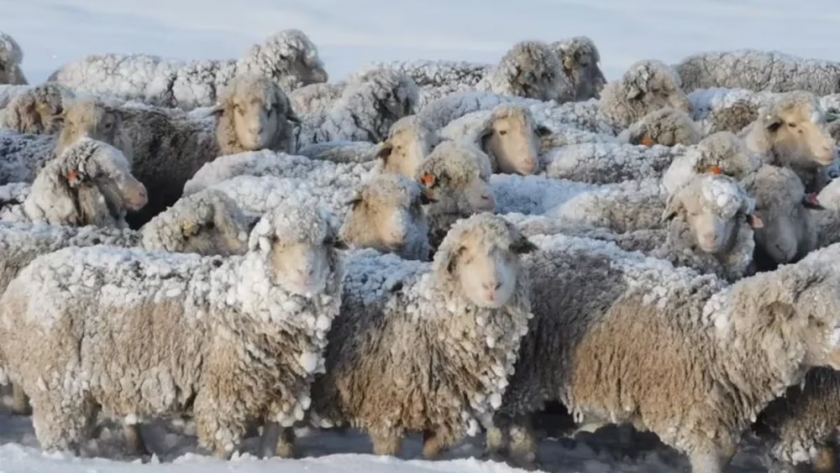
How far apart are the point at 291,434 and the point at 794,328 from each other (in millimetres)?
2150

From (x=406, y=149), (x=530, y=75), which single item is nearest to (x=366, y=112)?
(x=530, y=75)

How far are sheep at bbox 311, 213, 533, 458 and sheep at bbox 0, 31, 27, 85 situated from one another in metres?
8.29

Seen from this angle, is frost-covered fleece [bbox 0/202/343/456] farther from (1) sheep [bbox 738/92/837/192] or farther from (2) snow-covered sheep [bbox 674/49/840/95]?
(2) snow-covered sheep [bbox 674/49/840/95]

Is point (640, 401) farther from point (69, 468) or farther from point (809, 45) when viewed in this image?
point (809, 45)

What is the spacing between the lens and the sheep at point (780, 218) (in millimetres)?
7375

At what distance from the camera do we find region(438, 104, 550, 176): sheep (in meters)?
9.05

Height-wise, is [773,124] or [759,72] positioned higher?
[773,124]

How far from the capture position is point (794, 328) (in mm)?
5848

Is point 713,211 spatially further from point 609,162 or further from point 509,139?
point 509,139

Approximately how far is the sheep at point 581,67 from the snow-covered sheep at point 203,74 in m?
2.15

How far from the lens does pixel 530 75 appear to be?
11.8 meters

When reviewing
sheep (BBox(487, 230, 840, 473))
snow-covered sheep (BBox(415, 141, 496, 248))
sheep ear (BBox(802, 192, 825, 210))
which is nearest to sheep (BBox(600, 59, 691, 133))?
snow-covered sheep (BBox(415, 141, 496, 248))

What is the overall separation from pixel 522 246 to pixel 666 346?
2.40 feet

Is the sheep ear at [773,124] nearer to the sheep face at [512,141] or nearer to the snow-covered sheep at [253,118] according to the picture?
the sheep face at [512,141]
